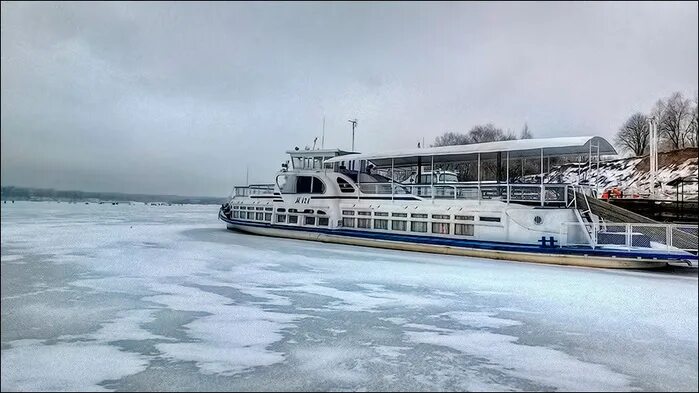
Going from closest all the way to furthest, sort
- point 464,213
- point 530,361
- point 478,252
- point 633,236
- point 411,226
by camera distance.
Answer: point 530,361, point 633,236, point 478,252, point 464,213, point 411,226

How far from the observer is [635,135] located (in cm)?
5028

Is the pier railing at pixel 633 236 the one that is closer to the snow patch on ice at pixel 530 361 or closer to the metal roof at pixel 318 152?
the snow patch on ice at pixel 530 361

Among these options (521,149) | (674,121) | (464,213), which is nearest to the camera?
(521,149)

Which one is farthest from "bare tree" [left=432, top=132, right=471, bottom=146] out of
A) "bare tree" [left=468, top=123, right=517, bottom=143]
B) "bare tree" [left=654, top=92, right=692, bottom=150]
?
"bare tree" [left=654, top=92, right=692, bottom=150]

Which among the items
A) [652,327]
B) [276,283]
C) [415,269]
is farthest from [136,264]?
[652,327]

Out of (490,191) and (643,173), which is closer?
(490,191)

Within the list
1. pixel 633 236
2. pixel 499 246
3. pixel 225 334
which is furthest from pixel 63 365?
pixel 633 236

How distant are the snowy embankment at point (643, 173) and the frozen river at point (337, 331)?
2859 cm

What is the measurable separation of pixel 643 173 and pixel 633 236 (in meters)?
43.5

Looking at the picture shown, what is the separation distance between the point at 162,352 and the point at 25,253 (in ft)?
28.2

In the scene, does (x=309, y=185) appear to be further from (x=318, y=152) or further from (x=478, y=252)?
(x=478, y=252)

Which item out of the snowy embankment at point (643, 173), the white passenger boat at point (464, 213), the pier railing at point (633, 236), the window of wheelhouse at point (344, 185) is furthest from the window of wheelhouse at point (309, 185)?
the snowy embankment at point (643, 173)

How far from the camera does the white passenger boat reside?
36.8 ft

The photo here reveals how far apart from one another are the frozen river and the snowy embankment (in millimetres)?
28585
